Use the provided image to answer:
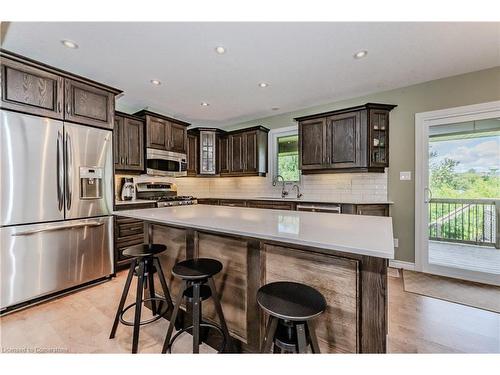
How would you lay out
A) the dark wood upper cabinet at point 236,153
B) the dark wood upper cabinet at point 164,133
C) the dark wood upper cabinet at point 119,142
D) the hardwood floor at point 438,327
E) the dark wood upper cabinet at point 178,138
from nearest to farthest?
1. the hardwood floor at point 438,327
2. the dark wood upper cabinet at point 119,142
3. the dark wood upper cabinet at point 164,133
4. the dark wood upper cabinet at point 178,138
5. the dark wood upper cabinet at point 236,153

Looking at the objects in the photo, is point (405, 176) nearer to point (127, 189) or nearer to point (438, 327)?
point (438, 327)

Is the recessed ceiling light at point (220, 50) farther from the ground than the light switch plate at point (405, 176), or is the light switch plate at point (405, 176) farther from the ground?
the recessed ceiling light at point (220, 50)

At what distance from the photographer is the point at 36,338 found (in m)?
1.79

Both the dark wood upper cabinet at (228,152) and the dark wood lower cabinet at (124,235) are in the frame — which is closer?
the dark wood lower cabinet at (124,235)

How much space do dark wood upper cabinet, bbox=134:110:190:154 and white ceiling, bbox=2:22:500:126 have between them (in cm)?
46

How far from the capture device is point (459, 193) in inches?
118

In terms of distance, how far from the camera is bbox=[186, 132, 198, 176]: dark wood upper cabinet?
493cm

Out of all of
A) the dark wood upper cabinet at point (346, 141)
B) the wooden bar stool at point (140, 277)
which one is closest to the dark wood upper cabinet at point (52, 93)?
the wooden bar stool at point (140, 277)

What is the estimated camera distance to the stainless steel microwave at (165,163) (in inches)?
156

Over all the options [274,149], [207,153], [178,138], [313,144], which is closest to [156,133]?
[178,138]

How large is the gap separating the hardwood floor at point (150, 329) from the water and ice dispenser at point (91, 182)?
1.16 m

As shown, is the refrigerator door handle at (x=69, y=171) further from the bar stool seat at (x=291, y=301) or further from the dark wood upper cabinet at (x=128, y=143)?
the bar stool seat at (x=291, y=301)
